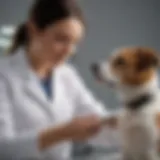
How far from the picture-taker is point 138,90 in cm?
112

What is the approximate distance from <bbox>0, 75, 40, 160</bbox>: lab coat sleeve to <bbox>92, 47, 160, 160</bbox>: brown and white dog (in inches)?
9.0

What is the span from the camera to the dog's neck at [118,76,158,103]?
1.11 metres

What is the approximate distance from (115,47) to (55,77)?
0.18 metres

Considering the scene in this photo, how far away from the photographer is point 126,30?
1212mm

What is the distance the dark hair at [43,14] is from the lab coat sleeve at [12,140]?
16cm

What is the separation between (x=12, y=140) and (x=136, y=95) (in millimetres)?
331

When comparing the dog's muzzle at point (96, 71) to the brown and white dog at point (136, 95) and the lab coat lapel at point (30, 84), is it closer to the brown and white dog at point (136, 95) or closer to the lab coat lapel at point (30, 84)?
the brown and white dog at point (136, 95)

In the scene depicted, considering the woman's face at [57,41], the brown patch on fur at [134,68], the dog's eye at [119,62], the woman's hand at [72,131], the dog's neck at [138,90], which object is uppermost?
the woman's face at [57,41]

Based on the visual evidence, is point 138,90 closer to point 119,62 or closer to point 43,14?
point 119,62

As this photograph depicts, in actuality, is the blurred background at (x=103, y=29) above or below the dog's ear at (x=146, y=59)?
above

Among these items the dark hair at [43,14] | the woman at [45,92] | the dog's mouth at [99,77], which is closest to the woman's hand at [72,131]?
the woman at [45,92]

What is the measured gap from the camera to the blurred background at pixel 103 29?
1177 mm

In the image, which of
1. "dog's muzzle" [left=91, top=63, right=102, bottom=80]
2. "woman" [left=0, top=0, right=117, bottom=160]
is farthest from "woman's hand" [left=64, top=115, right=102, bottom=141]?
"dog's muzzle" [left=91, top=63, right=102, bottom=80]

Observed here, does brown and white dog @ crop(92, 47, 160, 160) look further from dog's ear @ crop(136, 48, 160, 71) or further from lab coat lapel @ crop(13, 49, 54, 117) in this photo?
lab coat lapel @ crop(13, 49, 54, 117)
